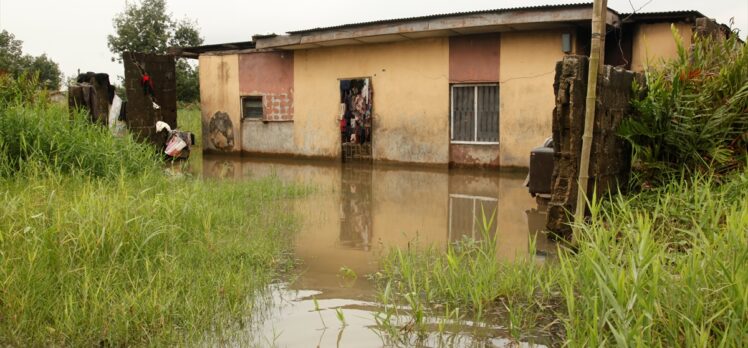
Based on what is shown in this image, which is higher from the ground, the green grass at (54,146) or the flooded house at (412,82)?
the flooded house at (412,82)

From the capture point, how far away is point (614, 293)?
2.98 metres

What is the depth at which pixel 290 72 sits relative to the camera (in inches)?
631

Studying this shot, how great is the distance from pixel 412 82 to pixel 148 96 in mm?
5562

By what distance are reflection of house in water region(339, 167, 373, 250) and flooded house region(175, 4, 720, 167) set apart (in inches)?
83.6

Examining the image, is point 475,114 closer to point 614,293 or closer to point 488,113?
point 488,113

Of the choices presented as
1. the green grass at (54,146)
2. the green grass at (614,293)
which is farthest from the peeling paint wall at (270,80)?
the green grass at (614,293)

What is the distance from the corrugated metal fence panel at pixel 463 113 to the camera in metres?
13.1

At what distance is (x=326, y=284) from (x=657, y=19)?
8774 mm

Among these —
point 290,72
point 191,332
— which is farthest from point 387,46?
point 191,332

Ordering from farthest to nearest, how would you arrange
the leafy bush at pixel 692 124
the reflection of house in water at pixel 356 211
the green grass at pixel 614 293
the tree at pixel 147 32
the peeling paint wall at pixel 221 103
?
the tree at pixel 147 32
the peeling paint wall at pixel 221 103
the reflection of house in water at pixel 356 211
the leafy bush at pixel 692 124
the green grass at pixel 614 293

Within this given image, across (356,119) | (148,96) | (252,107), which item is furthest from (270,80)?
(148,96)

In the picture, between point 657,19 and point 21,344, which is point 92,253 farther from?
point 657,19

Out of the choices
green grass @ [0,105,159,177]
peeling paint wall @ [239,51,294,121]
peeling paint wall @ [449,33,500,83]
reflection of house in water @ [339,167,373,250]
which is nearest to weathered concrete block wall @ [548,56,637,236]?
reflection of house in water @ [339,167,373,250]

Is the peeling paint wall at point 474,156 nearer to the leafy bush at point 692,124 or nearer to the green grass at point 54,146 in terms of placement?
the leafy bush at point 692,124
